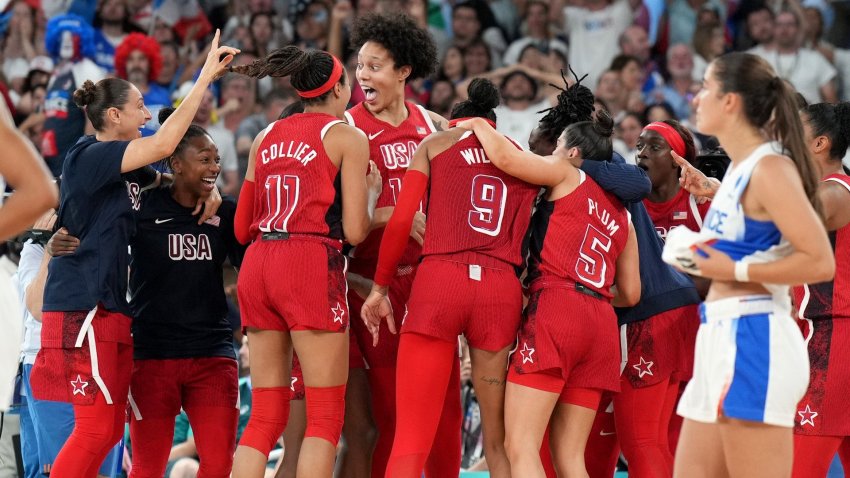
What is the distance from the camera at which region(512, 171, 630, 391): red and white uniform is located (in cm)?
477

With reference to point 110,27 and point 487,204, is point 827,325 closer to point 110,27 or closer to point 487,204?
point 487,204

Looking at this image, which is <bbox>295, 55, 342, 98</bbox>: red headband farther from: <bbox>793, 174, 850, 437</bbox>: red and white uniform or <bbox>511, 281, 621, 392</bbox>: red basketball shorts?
<bbox>793, 174, 850, 437</bbox>: red and white uniform

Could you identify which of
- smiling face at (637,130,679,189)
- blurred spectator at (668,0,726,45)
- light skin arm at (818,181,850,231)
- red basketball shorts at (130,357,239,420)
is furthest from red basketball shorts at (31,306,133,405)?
blurred spectator at (668,0,726,45)

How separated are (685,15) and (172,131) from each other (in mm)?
7497

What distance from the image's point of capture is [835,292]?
16.0 feet

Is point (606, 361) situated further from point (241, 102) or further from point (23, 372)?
point (241, 102)

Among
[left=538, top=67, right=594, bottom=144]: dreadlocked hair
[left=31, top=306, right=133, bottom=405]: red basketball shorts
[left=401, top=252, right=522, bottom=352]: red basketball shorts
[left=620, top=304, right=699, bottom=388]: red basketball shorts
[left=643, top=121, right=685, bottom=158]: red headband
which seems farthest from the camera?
[left=643, top=121, right=685, bottom=158]: red headband

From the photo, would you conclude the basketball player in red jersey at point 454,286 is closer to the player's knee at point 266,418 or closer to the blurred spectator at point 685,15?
the player's knee at point 266,418

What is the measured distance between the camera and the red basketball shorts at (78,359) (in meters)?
5.00

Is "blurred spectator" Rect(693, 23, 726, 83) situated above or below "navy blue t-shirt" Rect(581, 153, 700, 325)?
above

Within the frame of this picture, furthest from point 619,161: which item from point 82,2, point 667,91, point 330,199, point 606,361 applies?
point 82,2

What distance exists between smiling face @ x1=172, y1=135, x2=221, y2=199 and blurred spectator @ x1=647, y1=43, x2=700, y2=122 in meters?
6.12

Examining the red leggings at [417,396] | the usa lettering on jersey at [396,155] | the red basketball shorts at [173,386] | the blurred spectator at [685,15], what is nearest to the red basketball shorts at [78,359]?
the red basketball shorts at [173,386]

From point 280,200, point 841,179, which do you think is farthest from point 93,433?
point 841,179
